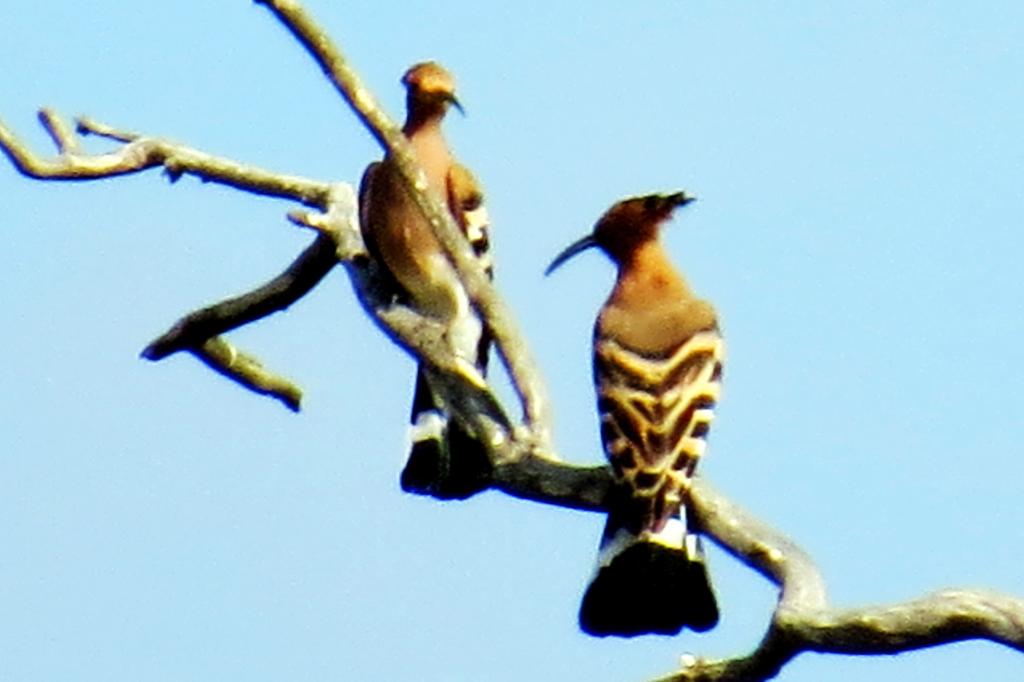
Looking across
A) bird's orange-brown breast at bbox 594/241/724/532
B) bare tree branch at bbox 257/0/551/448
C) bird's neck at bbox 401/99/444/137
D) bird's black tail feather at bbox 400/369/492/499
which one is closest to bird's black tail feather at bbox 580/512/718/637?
bird's orange-brown breast at bbox 594/241/724/532

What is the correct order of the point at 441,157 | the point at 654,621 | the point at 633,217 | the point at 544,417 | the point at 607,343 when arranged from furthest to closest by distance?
the point at 441,157 < the point at 633,217 < the point at 607,343 < the point at 654,621 < the point at 544,417

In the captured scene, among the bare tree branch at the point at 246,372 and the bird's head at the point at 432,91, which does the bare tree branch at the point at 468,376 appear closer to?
the bare tree branch at the point at 246,372

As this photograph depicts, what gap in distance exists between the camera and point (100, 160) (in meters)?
8.89

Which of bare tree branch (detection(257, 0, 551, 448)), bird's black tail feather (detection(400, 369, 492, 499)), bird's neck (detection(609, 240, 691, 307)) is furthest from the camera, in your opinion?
bird's neck (detection(609, 240, 691, 307))

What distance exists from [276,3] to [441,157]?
93.7 inches

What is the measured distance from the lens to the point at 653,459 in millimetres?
8234

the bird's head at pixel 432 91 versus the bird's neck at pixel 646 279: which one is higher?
the bird's head at pixel 432 91

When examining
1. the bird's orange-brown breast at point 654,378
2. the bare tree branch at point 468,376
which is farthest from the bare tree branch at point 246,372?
the bird's orange-brown breast at point 654,378

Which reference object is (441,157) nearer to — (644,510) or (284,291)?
(284,291)

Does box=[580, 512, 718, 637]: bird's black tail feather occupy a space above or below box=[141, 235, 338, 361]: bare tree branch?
below

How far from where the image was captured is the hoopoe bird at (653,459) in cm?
819

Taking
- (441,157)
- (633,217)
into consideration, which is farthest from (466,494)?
(441,157)

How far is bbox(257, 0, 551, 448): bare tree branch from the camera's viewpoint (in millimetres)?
7723

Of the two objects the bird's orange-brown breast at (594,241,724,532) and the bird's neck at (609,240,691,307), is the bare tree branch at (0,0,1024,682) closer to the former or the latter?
the bird's orange-brown breast at (594,241,724,532)
